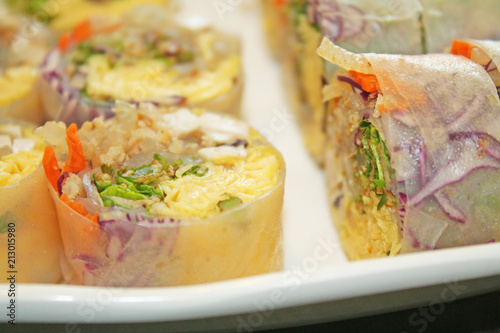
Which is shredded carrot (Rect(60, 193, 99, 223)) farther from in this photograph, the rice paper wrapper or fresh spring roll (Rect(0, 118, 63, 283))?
fresh spring roll (Rect(0, 118, 63, 283))

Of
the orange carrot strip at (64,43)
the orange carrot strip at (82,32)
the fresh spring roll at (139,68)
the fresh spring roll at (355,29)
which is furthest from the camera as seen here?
the orange carrot strip at (82,32)

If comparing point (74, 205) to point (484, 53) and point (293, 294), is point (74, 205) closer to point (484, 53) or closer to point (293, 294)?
point (293, 294)

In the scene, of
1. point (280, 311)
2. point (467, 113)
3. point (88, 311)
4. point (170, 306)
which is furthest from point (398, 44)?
point (88, 311)

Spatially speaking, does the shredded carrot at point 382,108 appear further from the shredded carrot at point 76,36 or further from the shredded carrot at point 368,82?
the shredded carrot at point 76,36

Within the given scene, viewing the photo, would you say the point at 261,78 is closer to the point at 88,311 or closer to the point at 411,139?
the point at 411,139

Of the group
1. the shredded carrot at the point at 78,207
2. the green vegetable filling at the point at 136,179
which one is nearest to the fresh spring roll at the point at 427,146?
the green vegetable filling at the point at 136,179

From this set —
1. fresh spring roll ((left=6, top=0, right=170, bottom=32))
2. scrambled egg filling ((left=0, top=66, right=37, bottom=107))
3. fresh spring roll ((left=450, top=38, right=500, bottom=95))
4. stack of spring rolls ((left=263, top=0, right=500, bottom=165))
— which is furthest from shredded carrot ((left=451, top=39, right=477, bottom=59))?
fresh spring roll ((left=6, top=0, right=170, bottom=32))

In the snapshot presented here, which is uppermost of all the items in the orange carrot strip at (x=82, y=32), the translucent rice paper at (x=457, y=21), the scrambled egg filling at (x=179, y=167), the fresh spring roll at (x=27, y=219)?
the translucent rice paper at (x=457, y=21)

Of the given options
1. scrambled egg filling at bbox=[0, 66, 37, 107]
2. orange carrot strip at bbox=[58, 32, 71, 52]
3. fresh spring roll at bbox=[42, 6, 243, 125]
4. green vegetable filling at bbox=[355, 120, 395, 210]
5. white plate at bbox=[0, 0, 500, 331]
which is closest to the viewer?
white plate at bbox=[0, 0, 500, 331]
